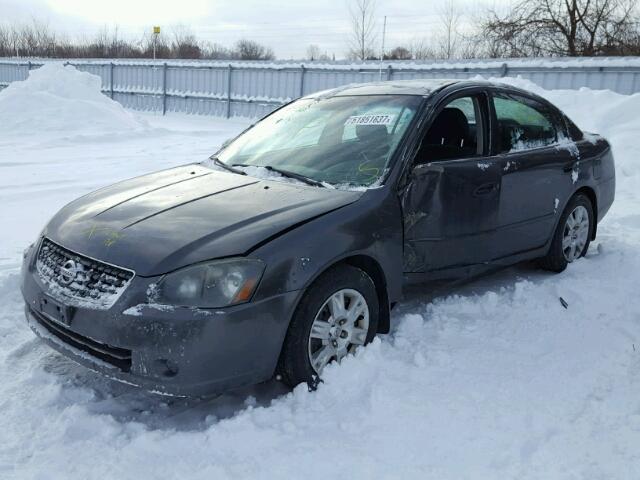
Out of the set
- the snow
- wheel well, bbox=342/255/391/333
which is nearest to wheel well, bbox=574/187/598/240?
wheel well, bbox=342/255/391/333

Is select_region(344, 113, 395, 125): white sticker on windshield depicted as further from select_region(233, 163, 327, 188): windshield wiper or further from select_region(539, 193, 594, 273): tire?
select_region(539, 193, 594, 273): tire

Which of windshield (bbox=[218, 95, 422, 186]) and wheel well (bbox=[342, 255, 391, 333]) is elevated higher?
windshield (bbox=[218, 95, 422, 186])

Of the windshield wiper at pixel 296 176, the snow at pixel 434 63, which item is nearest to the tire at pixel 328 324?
the windshield wiper at pixel 296 176

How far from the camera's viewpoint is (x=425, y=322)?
3.81m

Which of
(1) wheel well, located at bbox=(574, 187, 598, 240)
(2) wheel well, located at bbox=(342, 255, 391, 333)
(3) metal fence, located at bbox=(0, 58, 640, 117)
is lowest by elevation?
(2) wheel well, located at bbox=(342, 255, 391, 333)

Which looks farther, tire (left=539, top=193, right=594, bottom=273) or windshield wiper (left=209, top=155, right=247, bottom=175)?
tire (left=539, top=193, right=594, bottom=273)

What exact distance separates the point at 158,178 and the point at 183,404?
151cm

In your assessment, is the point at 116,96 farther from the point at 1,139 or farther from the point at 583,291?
the point at 583,291

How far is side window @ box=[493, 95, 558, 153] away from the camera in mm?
4207

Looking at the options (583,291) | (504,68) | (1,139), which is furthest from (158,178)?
(504,68)

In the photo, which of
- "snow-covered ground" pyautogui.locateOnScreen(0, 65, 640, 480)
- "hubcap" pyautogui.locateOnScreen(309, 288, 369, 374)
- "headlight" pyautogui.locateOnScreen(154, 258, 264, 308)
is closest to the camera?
"snow-covered ground" pyautogui.locateOnScreen(0, 65, 640, 480)

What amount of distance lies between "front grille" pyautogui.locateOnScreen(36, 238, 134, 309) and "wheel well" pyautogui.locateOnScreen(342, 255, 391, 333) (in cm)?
110

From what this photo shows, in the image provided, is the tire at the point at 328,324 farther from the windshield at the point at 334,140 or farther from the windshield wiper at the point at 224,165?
the windshield wiper at the point at 224,165

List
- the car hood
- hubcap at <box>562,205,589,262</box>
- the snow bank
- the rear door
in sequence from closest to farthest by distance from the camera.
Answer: the car hood
the rear door
hubcap at <box>562,205,589,262</box>
the snow bank
